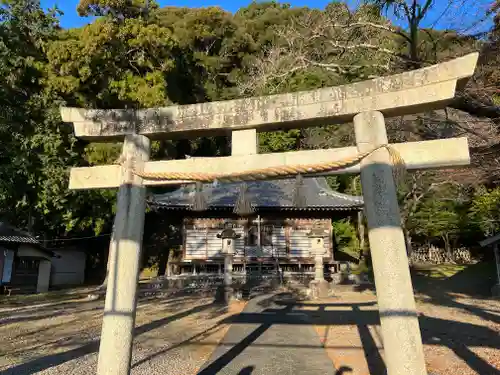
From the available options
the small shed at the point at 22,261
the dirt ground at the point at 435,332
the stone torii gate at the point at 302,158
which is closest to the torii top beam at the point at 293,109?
the stone torii gate at the point at 302,158

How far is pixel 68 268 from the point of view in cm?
2319

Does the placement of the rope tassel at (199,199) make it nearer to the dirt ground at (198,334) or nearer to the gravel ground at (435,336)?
the dirt ground at (198,334)

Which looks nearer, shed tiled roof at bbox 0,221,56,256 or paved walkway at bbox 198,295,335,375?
paved walkway at bbox 198,295,335,375

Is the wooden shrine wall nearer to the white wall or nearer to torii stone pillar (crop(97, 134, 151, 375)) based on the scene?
the white wall

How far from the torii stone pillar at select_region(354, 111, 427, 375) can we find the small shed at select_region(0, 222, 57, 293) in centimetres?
1633

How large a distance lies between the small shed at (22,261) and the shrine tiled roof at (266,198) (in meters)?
5.55

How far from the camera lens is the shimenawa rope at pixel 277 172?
3941mm

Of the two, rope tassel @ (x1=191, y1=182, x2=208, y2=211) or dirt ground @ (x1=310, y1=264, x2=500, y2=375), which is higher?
rope tassel @ (x1=191, y1=182, x2=208, y2=211)

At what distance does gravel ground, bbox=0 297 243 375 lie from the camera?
608 centimetres

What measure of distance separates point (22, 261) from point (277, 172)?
17.8 metres

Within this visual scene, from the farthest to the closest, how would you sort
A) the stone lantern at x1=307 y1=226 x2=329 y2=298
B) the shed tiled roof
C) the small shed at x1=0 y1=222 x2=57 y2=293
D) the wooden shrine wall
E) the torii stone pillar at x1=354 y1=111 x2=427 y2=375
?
the wooden shrine wall, the small shed at x1=0 y1=222 x2=57 y2=293, the shed tiled roof, the stone lantern at x1=307 y1=226 x2=329 y2=298, the torii stone pillar at x1=354 y1=111 x2=427 y2=375

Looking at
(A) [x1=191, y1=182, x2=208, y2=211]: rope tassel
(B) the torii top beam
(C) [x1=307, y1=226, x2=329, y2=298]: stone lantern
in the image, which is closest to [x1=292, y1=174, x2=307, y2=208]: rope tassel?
(B) the torii top beam

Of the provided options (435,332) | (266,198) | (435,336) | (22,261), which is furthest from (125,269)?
(22,261)

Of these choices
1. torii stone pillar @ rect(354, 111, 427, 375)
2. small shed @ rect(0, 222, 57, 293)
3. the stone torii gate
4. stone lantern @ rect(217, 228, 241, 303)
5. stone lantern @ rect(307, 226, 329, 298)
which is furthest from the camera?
small shed @ rect(0, 222, 57, 293)
